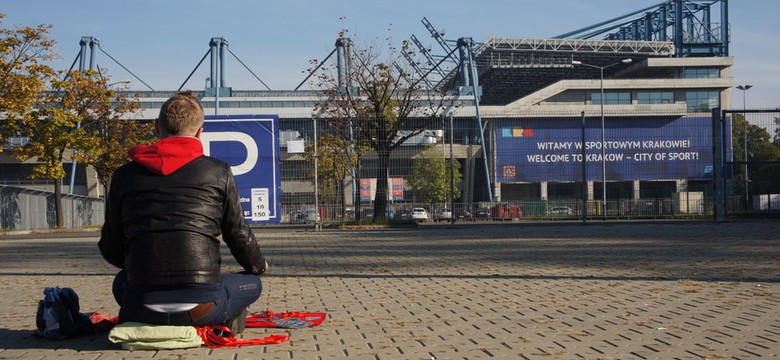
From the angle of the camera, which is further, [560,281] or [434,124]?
[434,124]

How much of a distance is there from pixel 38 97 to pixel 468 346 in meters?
32.2

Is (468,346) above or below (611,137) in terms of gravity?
below

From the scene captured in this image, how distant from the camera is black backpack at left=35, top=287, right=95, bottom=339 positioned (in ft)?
17.9

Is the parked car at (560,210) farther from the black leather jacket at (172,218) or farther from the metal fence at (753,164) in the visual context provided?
the black leather jacket at (172,218)

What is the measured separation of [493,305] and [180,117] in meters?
3.55

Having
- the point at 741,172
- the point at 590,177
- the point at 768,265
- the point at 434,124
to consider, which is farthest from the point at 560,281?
the point at 590,177

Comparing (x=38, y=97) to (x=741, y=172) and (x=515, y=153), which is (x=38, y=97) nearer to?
(x=515, y=153)

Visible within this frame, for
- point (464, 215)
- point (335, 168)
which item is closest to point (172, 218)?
point (335, 168)

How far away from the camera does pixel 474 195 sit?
4059 centimetres

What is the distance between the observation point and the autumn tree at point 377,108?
106ft

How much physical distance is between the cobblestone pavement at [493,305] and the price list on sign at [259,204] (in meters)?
0.88

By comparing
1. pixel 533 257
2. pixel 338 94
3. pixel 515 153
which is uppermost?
pixel 338 94

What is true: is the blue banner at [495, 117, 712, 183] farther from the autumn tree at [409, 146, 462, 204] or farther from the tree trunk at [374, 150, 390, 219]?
the tree trunk at [374, 150, 390, 219]

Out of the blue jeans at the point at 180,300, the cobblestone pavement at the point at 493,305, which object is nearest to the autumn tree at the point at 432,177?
the cobblestone pavement at the point at 493,305
